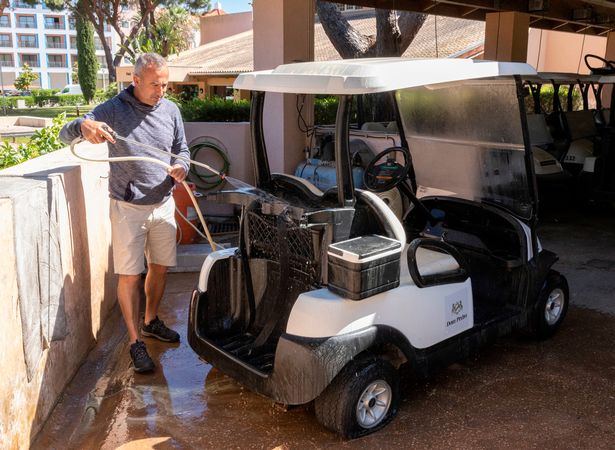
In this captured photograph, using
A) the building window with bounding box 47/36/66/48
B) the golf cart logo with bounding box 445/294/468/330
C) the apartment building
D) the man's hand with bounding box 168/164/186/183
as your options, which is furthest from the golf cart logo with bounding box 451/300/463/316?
the building window with bounding box 47/36/66/48

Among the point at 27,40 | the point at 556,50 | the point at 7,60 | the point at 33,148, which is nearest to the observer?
the point at 33,148

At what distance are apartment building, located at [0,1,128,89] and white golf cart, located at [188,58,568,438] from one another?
8971 centimetres

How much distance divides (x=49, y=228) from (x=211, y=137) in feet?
15.9

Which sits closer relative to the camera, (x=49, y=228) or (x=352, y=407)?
(x=352, y=407)

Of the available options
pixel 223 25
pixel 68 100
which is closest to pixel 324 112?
pixel 223 25

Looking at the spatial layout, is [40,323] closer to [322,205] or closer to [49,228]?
[49,228]

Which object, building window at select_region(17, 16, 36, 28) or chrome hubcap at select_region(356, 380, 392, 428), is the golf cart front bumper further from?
building window at select_region(17, 16, 36, 28)

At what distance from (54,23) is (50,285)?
326ft

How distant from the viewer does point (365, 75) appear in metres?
2.86

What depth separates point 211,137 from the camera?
314 inches

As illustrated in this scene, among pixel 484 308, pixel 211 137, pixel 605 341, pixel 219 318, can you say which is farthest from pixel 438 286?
pixel 211 137

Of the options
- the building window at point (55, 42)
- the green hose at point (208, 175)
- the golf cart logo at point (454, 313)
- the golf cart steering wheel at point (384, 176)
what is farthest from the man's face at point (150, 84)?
the building window at point (55, 42)

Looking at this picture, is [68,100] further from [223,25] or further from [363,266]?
[363,266]

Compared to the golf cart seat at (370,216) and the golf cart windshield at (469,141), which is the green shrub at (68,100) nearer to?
the golf cart windshield at (469,141)
